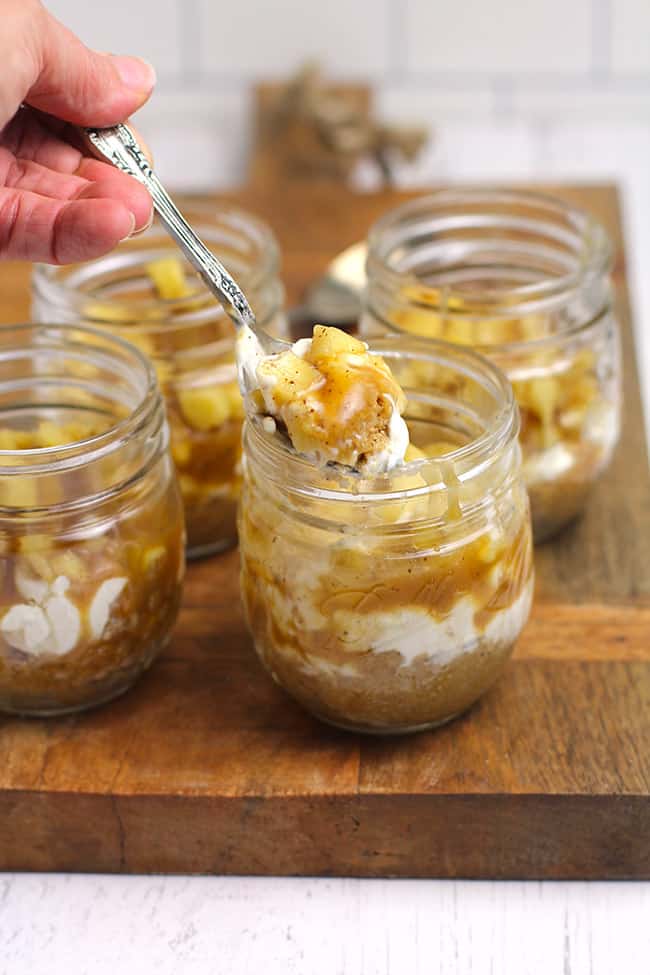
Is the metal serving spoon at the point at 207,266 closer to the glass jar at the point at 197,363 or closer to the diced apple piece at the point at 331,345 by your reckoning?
the diced apple piece at the point at 331,345

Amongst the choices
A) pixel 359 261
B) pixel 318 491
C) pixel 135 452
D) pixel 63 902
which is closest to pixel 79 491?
pixel 135 452

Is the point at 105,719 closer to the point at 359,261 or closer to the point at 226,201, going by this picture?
the point at 359,261

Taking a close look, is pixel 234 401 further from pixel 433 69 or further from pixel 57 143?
pixel 433 69

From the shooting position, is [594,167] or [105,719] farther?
[594,167]

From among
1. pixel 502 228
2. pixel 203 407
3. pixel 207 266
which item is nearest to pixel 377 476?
pixel 207 266

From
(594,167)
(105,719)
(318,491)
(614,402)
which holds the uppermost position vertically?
(318,491)

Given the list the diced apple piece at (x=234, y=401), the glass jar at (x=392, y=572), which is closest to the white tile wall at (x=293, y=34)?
the diced apple piece at (x=234, y=401)

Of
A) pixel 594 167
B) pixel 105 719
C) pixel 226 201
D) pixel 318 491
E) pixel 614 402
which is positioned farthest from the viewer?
pixel 594 167
